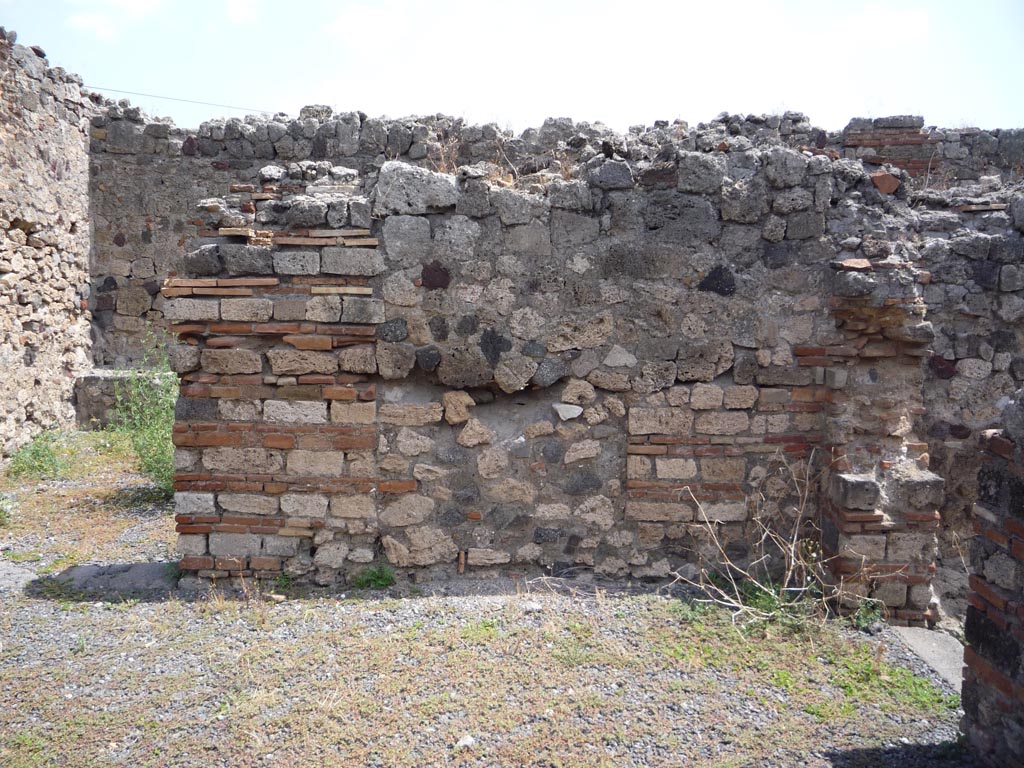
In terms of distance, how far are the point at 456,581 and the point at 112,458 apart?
16.7 feet

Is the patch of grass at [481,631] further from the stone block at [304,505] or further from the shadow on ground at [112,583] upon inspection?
the shadow on ground at [112,583]

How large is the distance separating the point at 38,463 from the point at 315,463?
15.0ft

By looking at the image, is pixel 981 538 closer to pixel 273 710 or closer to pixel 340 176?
pixel 273 710

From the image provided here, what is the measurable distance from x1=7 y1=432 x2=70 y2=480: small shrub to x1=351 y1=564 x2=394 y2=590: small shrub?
4.43 meters

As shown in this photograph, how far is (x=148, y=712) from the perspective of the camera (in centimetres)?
305

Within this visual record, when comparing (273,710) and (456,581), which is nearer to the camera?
(273,710)

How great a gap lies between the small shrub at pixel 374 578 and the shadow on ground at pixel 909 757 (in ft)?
8.42

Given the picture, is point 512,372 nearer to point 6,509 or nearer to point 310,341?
point 310,341

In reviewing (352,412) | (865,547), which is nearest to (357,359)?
(352,412)

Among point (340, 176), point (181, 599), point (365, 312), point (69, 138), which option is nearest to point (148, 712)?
point (181, 599)

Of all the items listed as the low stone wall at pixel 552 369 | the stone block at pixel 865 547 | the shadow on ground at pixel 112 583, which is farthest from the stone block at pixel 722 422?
the shadow on ground at pixel 112 583

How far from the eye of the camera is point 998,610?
2754 millimetres

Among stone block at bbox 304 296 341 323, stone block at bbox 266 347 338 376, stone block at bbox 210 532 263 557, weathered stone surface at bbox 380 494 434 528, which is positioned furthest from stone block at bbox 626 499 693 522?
stone block at bbox 210 532 263 557

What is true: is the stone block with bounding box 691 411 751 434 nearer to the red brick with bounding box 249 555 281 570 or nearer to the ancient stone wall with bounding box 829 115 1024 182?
the red brick with bounding box 249 555 281 570
